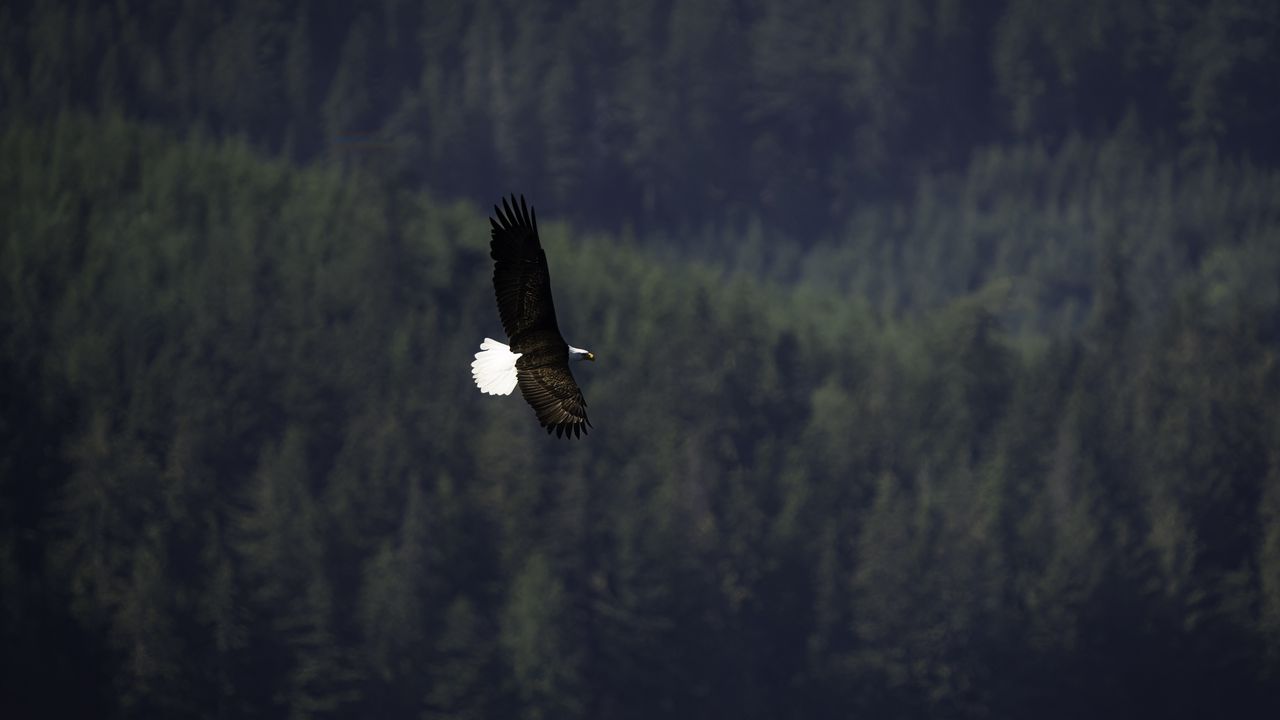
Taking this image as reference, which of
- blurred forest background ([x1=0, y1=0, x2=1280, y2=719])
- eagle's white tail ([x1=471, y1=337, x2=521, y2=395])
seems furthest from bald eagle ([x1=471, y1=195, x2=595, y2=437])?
blurred forest background ([x1=0, y1=0, x2=1280, y2=719])

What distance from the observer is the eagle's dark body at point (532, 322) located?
25.4 meters

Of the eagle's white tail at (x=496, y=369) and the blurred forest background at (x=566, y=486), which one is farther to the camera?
the blurred forest background at (x=566, y=486)

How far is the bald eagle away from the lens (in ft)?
83.3

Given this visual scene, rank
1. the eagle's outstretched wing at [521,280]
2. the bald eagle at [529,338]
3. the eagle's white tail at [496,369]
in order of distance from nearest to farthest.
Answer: the eagle's white tail at [496,369] → the bald eagle at [529,338] → the eagle's outstretched wing at [521,280]

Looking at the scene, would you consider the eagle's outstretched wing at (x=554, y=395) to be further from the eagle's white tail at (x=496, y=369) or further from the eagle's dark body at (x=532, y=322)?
the eagle's white tail at (x=496, y=369)

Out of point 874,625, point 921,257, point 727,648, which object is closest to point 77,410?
point 727,648

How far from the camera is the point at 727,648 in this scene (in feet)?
366

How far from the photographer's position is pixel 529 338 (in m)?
25.7

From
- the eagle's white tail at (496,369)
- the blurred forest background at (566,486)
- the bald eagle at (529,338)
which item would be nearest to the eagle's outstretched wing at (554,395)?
the bald eagle at (529,338)

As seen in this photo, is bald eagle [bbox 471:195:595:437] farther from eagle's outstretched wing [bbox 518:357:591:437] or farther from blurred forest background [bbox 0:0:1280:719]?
blurred forest background [bbox 0:0:1280:719]

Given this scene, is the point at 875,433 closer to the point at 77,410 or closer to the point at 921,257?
the point at 77,410

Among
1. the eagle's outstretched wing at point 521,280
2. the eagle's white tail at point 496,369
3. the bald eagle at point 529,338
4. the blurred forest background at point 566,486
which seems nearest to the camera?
the eagle's white tail at point 496,369

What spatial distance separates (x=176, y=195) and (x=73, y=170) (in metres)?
6.52

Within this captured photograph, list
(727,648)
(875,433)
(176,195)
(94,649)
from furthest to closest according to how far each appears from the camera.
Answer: (176,195) < (875,433) < (727,648) < (94,649)
